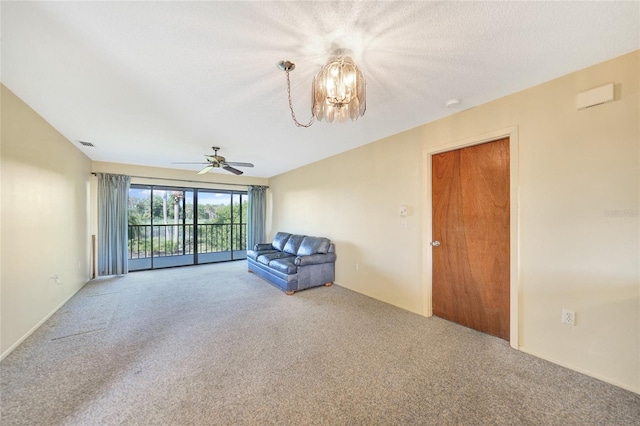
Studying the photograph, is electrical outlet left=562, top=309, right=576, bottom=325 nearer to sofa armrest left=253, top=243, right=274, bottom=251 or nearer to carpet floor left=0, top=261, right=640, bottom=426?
carpet floor left=0, top=261, right=640, bottom=426

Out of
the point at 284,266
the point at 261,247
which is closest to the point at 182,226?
the point at 261,247

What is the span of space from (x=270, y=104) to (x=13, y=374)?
3098 millimetres

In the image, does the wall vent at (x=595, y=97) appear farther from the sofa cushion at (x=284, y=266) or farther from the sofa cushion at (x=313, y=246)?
the sofa cushion at (x=284, y=266)

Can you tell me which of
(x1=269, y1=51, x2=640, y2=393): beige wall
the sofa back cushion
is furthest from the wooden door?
the sofa back cushion

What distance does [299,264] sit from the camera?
3.93 metres

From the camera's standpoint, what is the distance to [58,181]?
3.21 m

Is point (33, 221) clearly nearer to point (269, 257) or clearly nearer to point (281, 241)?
point (269, 257)

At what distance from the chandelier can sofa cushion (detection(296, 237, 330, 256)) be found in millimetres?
2887

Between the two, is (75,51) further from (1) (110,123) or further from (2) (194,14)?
(1) (110,123)

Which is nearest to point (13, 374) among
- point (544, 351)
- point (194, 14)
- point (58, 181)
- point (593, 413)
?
point (58, 181)

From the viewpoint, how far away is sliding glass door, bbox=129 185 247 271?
565 centimetres

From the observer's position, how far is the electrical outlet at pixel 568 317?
6.36 ft

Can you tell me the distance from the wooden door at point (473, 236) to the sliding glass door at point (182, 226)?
5.48 m

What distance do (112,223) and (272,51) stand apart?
5.29m
